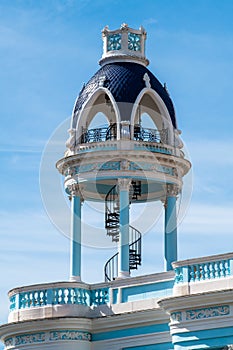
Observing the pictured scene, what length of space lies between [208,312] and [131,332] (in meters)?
3.43

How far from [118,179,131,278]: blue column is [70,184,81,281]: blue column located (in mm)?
1342

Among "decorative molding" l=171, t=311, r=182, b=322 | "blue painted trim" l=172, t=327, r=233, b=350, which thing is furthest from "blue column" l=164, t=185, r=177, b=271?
"blue painted trim" l=172, t=327, r=233, b=350

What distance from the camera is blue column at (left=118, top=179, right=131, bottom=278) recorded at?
30469mm

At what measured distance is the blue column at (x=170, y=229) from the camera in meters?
31.7

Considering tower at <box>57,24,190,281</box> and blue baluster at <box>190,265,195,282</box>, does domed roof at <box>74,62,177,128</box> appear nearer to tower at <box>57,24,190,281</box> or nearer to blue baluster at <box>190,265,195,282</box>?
tower at <box>57,24,190,281</box>

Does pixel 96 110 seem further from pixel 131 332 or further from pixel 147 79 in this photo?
pixel 131 332

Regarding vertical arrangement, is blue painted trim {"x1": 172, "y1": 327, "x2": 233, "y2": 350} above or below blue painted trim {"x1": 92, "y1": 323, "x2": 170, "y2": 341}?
below

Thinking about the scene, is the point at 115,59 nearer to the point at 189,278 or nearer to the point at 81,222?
the point at 81,222

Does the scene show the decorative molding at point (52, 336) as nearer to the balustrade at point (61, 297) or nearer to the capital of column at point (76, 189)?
the balustrade at point (61, 297)

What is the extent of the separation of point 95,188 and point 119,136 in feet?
8.71

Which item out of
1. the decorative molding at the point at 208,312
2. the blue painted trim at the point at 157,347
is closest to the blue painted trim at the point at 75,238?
the blue painted trim at the point at 157,347

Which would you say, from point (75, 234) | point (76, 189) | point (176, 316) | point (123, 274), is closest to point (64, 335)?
point (123, 274)

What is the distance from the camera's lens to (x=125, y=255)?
30.6 metres

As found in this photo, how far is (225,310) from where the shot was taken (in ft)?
83.7
